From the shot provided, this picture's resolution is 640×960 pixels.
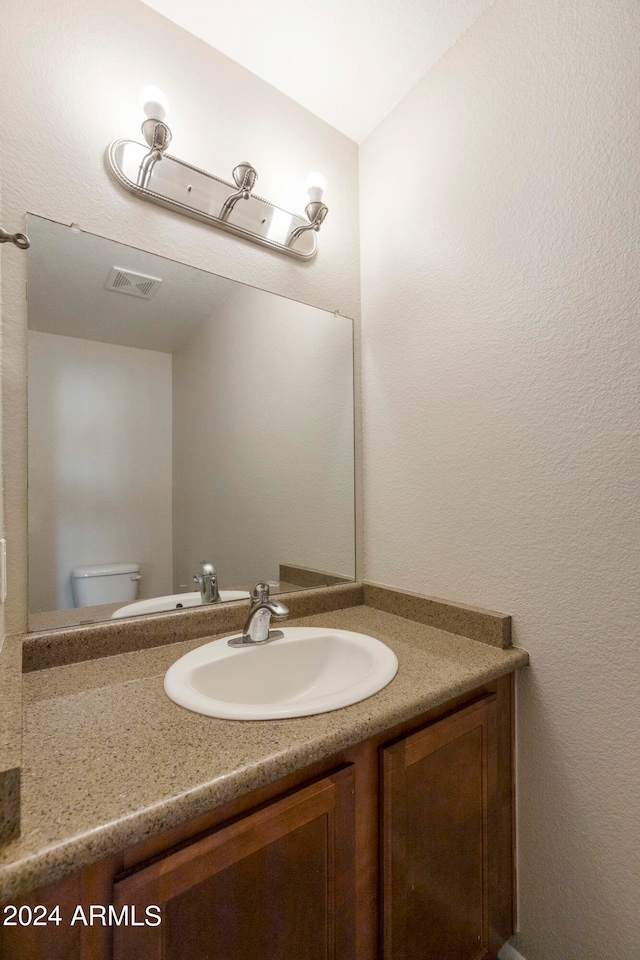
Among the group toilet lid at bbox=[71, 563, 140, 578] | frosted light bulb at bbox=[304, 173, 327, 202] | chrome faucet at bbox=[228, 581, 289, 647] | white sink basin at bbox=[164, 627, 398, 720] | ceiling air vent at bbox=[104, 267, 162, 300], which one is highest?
frosted light bulb at bbox=[304, 173, 327, 202]

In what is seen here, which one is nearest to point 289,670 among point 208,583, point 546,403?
point 208,583

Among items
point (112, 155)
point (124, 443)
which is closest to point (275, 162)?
point (112, 155)

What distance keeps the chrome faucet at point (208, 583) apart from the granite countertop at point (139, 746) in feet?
0.74

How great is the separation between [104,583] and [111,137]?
3.70 feet

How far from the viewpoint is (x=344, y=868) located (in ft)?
2.52

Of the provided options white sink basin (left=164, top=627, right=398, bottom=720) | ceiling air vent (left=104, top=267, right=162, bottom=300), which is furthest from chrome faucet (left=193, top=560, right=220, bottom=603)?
ceiling air vent (left=104, top=267, right=162, bottom=300)

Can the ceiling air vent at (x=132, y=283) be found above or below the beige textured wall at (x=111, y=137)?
below

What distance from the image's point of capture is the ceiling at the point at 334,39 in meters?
1.19

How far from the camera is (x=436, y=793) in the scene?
92 cm

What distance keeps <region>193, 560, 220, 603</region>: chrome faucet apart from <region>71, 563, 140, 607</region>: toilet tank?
0.17 metres

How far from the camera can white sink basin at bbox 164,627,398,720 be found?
34.7 inches

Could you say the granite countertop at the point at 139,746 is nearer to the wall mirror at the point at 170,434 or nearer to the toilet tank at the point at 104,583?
the toilet tank at the point at 104,583

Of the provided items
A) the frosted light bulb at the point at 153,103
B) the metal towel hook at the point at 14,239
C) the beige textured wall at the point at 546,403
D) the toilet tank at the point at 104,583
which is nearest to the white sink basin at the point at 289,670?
the toilet tank at the point at 104,583

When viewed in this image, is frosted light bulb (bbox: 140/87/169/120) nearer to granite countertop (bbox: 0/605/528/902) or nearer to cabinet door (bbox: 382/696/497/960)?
granite countertop (bbox: 0/605/528/902)
